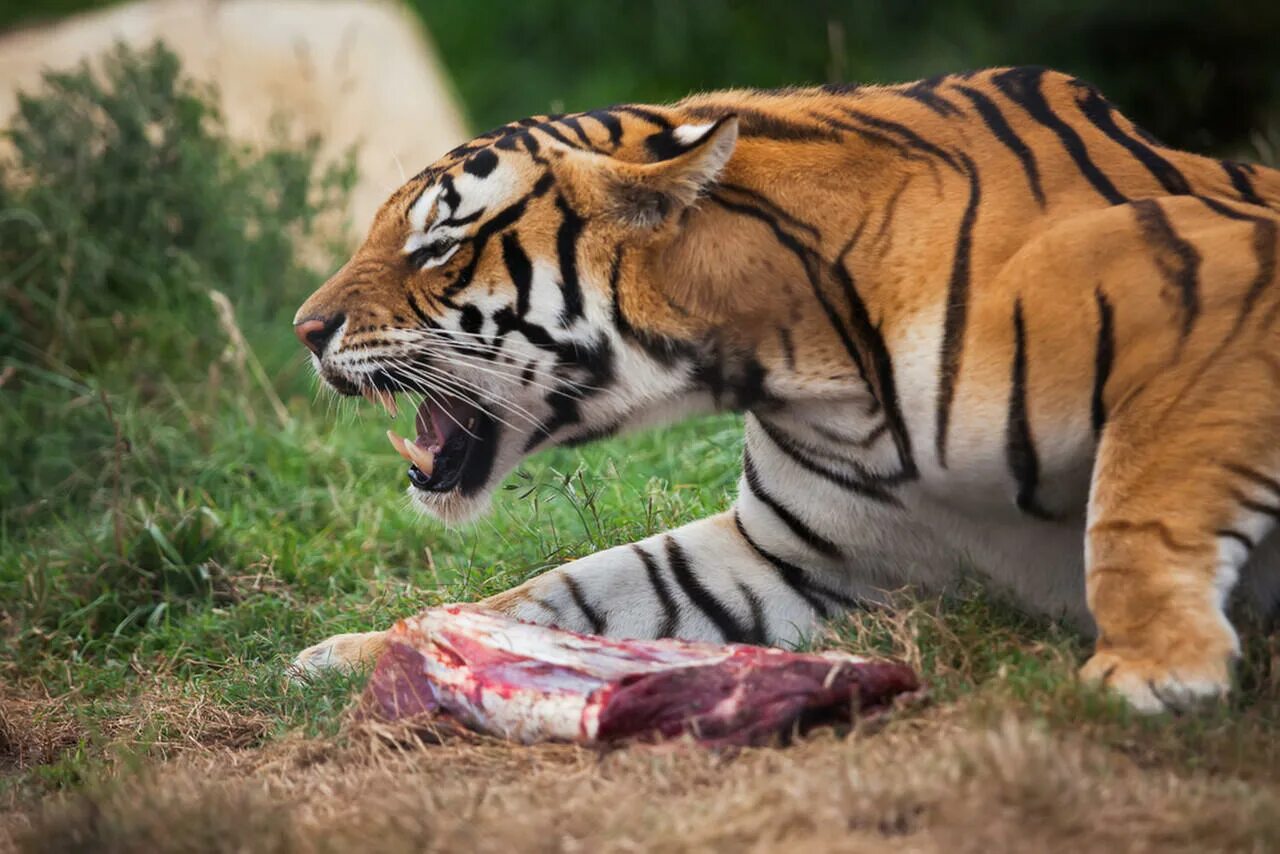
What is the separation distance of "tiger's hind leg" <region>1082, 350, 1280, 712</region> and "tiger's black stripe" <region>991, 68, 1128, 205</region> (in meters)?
0.45

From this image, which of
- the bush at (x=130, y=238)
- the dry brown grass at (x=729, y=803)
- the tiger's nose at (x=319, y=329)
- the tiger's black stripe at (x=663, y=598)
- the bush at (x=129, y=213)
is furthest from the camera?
the bush at (x=129, y=213)

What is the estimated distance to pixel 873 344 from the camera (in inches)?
115

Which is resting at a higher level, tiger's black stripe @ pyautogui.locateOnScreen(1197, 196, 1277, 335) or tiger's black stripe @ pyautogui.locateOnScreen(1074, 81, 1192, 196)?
tiger's black stripe @ pyautogui.locateOnScreen(1074, 81, 1192, 196)

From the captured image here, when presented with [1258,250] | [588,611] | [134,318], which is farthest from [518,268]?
[134,318]

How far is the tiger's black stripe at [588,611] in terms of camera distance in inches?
135

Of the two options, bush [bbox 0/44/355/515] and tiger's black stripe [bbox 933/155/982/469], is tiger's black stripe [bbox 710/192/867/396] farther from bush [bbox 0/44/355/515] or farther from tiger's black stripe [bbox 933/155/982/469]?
bush [bbox 0/44/355/515]

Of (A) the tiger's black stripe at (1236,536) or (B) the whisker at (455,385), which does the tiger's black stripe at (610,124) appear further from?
(A) the tiger's black stripe at (1236,536)

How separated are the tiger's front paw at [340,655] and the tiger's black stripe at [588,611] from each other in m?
0.39

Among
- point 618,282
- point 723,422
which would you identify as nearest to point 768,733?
point 618,282

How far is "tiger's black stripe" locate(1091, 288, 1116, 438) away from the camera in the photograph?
271 cm

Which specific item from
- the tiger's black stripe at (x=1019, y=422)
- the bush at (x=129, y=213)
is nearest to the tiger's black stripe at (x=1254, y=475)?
the tiger's black stripe at (x=1019, y=422)

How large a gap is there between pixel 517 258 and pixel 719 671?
0.90 m

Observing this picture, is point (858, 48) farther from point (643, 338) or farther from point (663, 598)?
point (643, 338)

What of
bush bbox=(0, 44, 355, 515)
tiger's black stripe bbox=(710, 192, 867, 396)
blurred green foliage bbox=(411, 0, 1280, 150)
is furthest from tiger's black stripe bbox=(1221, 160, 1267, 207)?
bush bbox=(0, 44, 355, 515)
